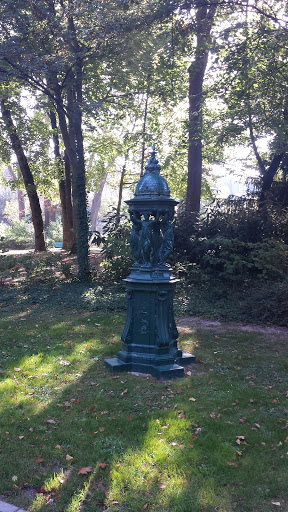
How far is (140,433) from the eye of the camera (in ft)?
14.2

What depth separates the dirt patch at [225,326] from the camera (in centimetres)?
892

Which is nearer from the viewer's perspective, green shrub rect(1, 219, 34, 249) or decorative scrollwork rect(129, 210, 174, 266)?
decorative scrollwork rect(129, 210, 174, 266)

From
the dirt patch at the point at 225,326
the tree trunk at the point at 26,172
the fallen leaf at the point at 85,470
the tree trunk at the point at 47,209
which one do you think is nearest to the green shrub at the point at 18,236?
the tree trunk at the point at 47,209

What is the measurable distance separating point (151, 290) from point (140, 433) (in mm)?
2150

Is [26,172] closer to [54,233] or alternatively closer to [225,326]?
[225,326]

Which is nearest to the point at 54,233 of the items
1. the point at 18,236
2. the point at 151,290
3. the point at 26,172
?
the point at 18,236

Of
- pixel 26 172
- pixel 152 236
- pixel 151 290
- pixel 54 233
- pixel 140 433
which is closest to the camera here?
pixel 140 433

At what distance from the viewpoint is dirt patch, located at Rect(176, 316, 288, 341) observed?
8920 millimetres

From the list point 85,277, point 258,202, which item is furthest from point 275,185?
point 85,277

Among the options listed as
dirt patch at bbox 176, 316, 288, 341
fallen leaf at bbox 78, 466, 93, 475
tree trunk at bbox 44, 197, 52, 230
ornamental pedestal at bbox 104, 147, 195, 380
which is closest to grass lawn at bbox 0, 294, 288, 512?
fallen leaf at bbox 78, 466, 93, 475

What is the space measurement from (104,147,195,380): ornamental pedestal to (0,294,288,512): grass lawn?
1.01ft

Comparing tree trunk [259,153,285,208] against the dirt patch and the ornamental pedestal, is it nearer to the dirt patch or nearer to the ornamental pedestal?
the dirt patch

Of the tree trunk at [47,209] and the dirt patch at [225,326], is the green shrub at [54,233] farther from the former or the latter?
the dirt patch at [225,326]

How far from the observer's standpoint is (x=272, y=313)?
31.7 feet
